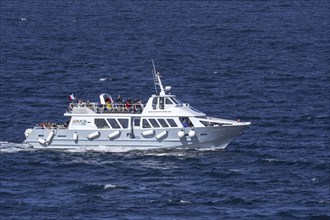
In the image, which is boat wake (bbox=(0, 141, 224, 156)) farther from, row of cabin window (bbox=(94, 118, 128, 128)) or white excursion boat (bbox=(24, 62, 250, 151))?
row of cabin window (bbox=(94, 118, 128, 128))

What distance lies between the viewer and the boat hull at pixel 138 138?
380ft

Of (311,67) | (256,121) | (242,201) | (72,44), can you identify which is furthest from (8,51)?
(242,201)

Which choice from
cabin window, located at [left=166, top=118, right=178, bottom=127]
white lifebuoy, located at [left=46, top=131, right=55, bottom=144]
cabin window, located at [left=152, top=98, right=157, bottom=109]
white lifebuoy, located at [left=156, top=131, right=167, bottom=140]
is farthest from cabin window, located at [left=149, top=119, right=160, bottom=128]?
white lifebuoy, located at [left=46, top=131, right=55, bottom=144]

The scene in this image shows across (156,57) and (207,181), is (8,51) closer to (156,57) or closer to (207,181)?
(156,57)

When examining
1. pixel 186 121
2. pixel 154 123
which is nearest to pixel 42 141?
pixel 154 123

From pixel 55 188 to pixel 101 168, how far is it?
25.4 ft

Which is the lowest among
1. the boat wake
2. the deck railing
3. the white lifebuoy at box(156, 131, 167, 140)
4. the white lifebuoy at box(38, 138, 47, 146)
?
the boat wake

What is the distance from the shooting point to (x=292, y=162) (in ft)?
369

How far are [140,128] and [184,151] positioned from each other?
15.3ft

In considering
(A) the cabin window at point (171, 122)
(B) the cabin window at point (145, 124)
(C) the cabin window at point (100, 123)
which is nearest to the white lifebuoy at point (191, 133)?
(A) the cabin window at point (171, 122)

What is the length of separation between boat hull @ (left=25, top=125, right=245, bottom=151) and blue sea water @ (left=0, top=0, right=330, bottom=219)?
95 centimetres

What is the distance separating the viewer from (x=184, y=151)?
381 ft

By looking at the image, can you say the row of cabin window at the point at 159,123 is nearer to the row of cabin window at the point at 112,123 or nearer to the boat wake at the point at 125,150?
the row of cabin window at the point at 112,123

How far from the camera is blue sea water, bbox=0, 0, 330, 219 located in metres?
99.2
